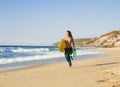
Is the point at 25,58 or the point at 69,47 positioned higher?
the point at 69,47

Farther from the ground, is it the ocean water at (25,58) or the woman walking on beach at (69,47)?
the woman walking on beach at (69,47)

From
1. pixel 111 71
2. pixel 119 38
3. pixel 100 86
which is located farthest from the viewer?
pixel 119 38

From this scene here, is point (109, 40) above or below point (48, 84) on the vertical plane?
below

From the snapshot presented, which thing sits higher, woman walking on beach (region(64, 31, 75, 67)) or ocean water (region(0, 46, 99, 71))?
woman walking on beach (region(64, 31, 75, 67))

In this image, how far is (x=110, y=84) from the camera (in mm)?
8070

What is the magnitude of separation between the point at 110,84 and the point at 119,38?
408ft

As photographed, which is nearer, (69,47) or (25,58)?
(69,47)

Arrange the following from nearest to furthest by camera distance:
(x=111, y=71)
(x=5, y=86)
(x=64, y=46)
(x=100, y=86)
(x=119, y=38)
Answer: (x=100, y=86)
(x=5, y=86)
(x=111, y=71)
(x=64, y=46)
(x=119, y=38)

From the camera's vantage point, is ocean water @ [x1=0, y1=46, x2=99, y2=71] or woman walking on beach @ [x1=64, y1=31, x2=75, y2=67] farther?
ocean water @ [x1=0, y1=46, x2=99, y2=71]

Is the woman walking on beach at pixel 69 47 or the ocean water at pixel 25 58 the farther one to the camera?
the ocean water at pixel 25 58

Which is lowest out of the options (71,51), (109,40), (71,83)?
(109,40)

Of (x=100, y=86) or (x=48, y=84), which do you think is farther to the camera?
(x=48, y=84)

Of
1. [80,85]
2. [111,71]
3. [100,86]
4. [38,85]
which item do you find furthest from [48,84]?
[111,71]

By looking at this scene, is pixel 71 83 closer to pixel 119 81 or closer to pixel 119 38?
pixel 119 81
